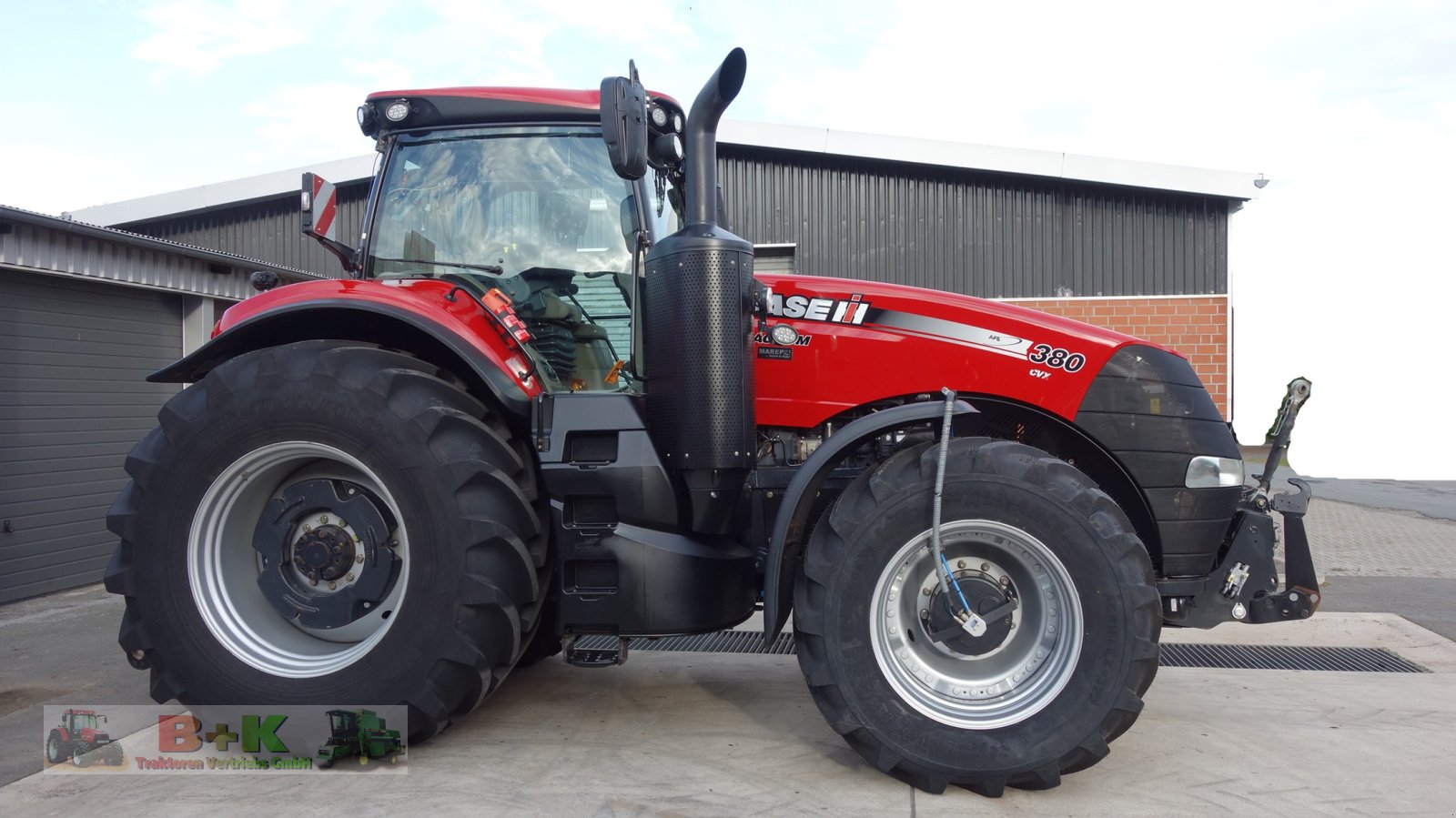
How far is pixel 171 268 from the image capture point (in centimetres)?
801

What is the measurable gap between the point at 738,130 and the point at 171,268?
657cm

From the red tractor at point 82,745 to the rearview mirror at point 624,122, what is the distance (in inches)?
113

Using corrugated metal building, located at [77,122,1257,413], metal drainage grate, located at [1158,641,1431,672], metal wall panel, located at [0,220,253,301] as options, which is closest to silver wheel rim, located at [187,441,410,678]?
metal drainage grate, located at [1158,641,1431,672]

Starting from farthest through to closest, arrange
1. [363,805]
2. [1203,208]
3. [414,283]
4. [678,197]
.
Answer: [1203,208] < [678,197] < [414,283] < [363,805]

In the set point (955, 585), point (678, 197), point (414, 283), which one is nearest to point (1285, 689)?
point (955, 585)

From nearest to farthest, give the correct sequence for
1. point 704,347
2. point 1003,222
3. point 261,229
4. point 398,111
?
point 704,347
point 398,111
point 1003,222
point 261,229

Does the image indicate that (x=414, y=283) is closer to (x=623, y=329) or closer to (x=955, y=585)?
(x=623, y=329)

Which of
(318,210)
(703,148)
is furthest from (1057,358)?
(318,210)

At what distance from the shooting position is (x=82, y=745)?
3627 mm

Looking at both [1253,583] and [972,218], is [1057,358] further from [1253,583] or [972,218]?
[972,218]

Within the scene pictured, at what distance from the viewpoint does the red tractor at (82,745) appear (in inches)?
138

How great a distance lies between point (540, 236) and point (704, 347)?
3.05ft

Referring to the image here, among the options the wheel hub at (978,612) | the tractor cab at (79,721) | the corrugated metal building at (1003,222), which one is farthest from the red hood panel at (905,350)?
the corrugated metal building at (1003,222)

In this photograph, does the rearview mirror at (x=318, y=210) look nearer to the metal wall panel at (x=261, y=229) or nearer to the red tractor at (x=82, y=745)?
the red tractor at (x=82, y=745)
